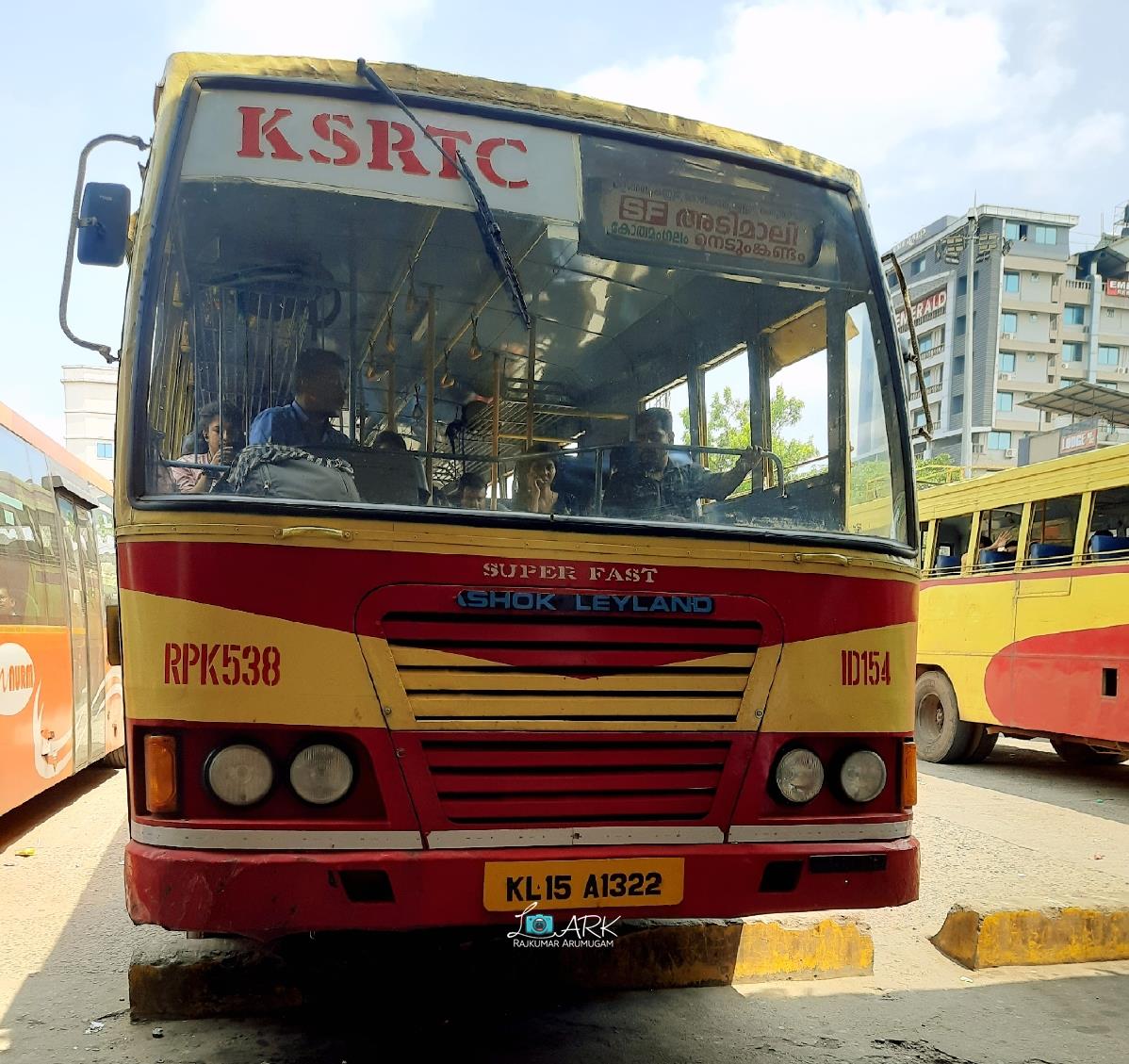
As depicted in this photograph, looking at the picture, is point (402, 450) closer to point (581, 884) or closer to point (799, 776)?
point (581, 884)

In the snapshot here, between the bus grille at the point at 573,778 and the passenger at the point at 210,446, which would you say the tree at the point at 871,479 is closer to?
the bus grille at the point at 573,778

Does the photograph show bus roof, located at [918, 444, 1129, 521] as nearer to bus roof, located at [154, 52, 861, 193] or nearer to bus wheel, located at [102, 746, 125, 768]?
bus roof, located at [154, 52, 861, 193]

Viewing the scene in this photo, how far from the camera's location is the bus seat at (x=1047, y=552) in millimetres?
8484

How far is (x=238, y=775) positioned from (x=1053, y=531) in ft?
25.9

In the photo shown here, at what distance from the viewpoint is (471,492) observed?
282 cm

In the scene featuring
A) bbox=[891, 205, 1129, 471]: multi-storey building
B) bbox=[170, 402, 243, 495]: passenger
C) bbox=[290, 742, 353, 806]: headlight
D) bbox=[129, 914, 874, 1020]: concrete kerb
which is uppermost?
bbox=[891, 205, 1129, 471]: multi-storey building

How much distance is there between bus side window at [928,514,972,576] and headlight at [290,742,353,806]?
8483 mm

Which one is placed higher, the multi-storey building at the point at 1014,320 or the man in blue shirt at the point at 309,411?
the multi-storey building at the point at 1014,320

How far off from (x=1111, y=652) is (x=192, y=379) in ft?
24.1

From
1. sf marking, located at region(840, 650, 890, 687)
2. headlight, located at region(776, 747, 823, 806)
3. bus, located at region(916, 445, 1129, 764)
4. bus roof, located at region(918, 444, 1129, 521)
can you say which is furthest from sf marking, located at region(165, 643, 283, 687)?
bus, located at region(916, 445, 1129, 764)

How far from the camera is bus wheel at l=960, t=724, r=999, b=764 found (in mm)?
9930

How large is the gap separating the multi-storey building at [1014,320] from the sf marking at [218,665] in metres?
55.3

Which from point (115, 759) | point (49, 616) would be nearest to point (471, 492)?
point (49, 616)

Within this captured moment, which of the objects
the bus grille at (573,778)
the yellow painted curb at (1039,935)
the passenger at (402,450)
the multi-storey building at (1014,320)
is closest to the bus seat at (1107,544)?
the yellow painted curb at (1039,935)
